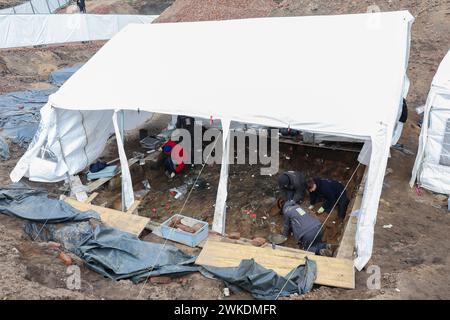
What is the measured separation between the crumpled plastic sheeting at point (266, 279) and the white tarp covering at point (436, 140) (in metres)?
4.28

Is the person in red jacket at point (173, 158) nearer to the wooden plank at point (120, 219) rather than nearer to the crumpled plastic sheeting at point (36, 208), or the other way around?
the wooden plank at point (120, 219)

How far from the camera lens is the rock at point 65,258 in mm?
6051

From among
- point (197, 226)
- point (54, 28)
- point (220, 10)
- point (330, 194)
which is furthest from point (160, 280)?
point (54, 28)

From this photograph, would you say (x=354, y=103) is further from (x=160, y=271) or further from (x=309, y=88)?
(x=160, y=271)

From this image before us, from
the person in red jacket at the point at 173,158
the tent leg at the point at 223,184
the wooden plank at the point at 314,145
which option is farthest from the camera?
the wooden plank at the point at 314,145

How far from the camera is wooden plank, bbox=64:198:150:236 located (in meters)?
7.16

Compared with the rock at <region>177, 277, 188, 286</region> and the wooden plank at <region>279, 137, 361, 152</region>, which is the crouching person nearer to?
the rock at <region>177, 277, 188, 286</region>

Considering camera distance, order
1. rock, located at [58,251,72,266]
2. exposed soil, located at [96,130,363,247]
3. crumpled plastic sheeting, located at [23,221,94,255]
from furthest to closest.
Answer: exposed soil, located at [96,130,363,247], crumpled plastic sheeting, located at [23,221,94,255], rock, located at [58,251,72,266]

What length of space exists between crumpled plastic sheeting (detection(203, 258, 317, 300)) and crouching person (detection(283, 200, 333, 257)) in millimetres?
984

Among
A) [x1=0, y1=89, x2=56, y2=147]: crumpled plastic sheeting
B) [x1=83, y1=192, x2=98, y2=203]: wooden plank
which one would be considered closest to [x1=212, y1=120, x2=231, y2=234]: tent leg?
[x1=83, y1=192, x2=98, y2=203]: wooden plank

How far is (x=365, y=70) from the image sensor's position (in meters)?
7.15

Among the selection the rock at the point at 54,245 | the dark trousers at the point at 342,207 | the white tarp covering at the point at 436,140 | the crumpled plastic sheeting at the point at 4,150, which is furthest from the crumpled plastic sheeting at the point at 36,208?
the white tarp covering at the point at 436,140

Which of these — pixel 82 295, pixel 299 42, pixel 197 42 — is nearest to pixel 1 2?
pixel 197 42

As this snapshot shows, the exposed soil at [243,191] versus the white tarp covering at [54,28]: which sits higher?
the white tarp covering at [54,28]
